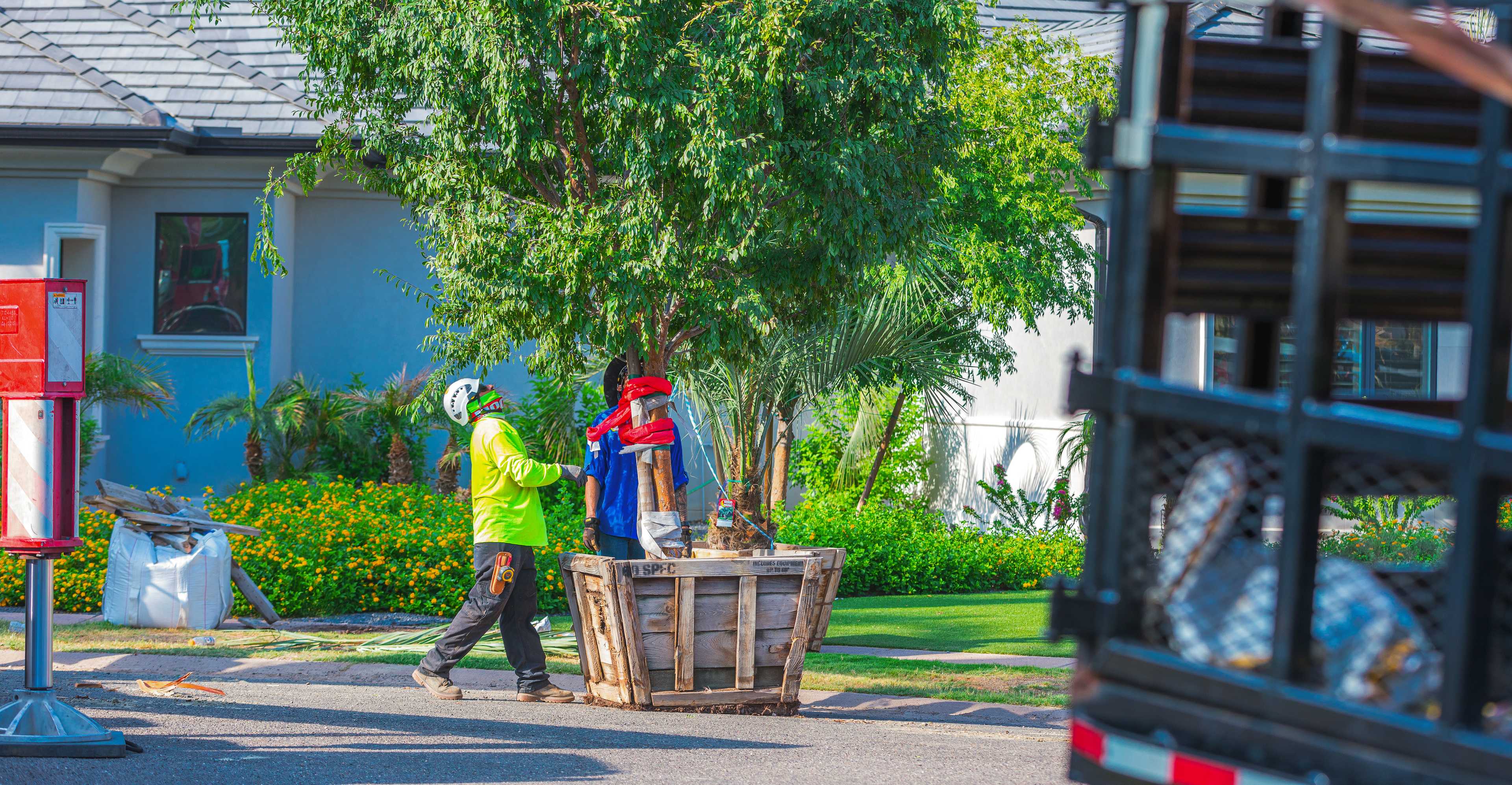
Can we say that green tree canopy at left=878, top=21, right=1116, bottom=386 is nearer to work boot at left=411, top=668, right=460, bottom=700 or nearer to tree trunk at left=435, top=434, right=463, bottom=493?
tree trunk at left=435, top=434, right=463, bottom=493

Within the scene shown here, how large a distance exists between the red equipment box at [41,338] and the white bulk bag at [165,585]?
3839 millimetres

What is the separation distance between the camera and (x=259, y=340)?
48.5 ft

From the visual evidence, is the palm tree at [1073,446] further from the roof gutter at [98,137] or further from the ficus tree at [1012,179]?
the roof gutter at [98,137]

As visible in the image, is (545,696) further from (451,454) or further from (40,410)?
(451,454)

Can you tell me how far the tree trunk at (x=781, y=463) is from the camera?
46.2 feet

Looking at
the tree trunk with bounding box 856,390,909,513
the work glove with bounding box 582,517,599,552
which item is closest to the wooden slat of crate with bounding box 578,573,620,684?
the work glove with bounding box 582,517,599,552

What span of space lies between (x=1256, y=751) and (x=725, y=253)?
5.81 meters

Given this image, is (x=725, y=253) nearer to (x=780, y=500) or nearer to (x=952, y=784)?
(x=952, y=784)

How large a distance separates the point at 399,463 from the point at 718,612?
7.44 meters

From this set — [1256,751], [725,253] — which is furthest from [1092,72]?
[1256,751]

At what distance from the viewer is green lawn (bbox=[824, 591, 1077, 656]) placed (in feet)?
34.6

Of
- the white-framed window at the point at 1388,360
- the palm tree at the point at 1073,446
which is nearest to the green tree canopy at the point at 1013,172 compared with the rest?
the palm tree at the point at 1073,446

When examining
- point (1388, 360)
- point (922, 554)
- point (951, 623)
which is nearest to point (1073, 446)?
point (922, 554)

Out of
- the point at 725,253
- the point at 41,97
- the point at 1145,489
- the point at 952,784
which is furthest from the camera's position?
the point at 41,97
